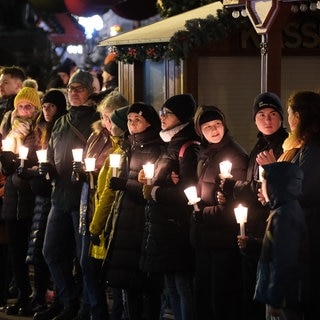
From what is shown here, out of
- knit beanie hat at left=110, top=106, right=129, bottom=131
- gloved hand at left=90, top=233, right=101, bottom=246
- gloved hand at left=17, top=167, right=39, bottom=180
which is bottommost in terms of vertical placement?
gloved hand at left=90, top=233, right=101, bottom=246

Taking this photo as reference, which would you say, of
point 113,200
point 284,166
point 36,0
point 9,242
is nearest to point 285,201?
point 284,166

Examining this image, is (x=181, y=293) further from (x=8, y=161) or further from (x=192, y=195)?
(x=8, y=161)

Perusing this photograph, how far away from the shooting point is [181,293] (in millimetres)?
9359

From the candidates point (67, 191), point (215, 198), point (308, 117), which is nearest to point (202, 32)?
Answer: point (67, 191)

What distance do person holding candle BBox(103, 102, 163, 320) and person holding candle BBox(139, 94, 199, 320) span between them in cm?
25

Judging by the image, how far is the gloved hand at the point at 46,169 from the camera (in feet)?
34.9

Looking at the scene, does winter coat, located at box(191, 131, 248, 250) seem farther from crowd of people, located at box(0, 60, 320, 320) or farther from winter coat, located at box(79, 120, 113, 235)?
winter coat, located at box(79, 120, 113, 235)

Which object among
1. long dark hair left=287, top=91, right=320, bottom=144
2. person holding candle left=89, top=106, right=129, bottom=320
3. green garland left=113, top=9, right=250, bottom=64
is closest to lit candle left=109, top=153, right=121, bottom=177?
person holding candle left=89, top=106, right=129, bottom=320

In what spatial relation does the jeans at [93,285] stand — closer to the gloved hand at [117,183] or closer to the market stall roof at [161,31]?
the gloved hand at [117,183]

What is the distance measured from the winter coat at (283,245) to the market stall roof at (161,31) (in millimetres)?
A: 4809

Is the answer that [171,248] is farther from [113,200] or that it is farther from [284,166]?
[284,166]

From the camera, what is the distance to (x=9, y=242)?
11.7 m

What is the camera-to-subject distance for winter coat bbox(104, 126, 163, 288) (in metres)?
9.70

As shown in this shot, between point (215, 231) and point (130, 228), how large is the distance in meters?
1.06
